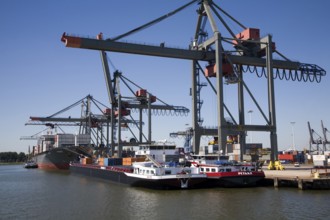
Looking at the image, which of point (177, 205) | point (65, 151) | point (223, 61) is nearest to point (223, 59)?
point (223, 61)

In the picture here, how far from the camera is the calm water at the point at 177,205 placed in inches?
914

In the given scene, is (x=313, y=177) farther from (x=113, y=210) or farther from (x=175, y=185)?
(x=113, y=210)

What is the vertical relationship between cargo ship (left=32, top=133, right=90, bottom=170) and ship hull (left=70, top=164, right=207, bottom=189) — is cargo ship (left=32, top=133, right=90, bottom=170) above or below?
above

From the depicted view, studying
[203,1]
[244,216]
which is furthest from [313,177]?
[203,1]

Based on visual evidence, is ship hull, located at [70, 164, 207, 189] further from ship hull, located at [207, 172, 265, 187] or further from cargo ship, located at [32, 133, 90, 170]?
cargo ship, located at [32, 133, 90, 170]

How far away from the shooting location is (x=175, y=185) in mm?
35062

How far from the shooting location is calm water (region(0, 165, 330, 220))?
2320 centimetres

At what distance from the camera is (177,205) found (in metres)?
26.7

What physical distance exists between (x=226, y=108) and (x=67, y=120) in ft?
217

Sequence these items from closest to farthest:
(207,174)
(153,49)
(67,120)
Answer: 1. (207,174)
2. (153,49)
3. (67,120)

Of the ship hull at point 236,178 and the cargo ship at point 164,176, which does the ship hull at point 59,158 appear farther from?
the ship hull at point 236,178

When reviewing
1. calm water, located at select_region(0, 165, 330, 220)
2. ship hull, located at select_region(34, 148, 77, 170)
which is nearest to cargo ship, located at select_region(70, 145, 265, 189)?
calm water, located at select_region(0, 165, 330, 220)

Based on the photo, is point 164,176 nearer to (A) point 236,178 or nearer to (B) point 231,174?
(B) point 231,174

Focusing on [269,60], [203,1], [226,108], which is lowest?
[226,108]
